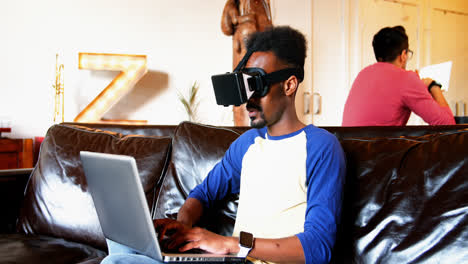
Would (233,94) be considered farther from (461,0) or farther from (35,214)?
(461,0)

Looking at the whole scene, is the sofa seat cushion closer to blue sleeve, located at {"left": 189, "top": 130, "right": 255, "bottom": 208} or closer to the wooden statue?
blue sleeve, located at {"left": 189, "top": 130, "right": 255, "bottom": 208}

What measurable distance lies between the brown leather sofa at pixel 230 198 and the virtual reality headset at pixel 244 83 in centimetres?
37

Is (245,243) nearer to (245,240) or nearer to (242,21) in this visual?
(245,240)

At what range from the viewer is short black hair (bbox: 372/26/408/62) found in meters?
2.54

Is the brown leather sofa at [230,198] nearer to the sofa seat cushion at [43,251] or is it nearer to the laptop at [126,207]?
the sofa seat cushion at [43,251]

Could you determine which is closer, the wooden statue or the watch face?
the watch face

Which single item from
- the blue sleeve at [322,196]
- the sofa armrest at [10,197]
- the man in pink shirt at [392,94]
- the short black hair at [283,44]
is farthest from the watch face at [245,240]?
the man in pink shirt at [392,94]

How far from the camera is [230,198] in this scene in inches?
62.6

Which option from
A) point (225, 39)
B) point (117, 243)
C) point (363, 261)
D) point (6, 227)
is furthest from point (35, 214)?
point (225, 39)

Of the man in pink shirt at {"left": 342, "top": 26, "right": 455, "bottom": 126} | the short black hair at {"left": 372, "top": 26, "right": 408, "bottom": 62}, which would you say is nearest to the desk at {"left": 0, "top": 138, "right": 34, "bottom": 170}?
the man in pink shirt at {"left": 342, "top": 26, "right": 455, "bottom": 126}

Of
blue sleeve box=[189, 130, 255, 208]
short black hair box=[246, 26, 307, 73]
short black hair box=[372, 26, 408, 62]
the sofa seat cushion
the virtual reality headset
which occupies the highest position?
short black hair box=[372, 26, 408, 62]

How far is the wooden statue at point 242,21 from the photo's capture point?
3.34m

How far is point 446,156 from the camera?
48.8 inches

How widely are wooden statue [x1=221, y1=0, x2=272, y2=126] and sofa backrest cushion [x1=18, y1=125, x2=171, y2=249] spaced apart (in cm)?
165
